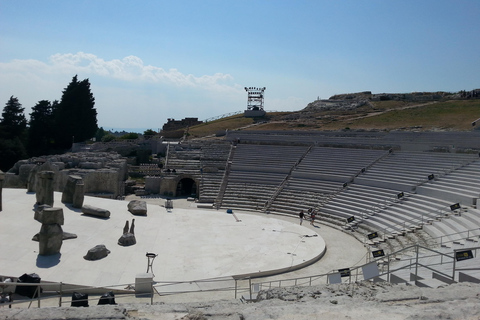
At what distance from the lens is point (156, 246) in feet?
47.5

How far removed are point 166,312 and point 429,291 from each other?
3.75m

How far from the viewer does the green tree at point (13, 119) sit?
40.8 meters

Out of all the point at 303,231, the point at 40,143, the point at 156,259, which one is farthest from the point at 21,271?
the point at 40,143

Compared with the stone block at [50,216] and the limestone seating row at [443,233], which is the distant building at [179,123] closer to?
the limestone seating row at [443,233]

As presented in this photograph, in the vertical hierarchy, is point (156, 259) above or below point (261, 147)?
below

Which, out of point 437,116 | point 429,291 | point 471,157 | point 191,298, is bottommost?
point 191,298

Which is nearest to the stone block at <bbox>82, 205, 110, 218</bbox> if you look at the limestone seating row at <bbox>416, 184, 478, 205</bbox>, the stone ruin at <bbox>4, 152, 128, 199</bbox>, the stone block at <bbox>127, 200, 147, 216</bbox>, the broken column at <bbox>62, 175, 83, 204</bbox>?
the broken column at <bbox>62, 175, 83, 204</bbox>

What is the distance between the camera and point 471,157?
22531 mm

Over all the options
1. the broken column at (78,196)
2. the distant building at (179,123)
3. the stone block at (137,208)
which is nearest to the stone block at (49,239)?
the broken column at (78,196)

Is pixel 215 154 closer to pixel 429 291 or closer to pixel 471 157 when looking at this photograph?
pixel 471 157

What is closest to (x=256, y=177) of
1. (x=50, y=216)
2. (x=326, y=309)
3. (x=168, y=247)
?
(x=168, y=247)

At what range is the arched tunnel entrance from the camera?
30.0 metres

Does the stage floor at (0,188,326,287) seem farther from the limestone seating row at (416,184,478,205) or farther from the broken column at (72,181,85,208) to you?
the limestone seating row at (416,184,478,205)

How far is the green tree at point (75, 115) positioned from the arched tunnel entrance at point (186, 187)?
1555cm
